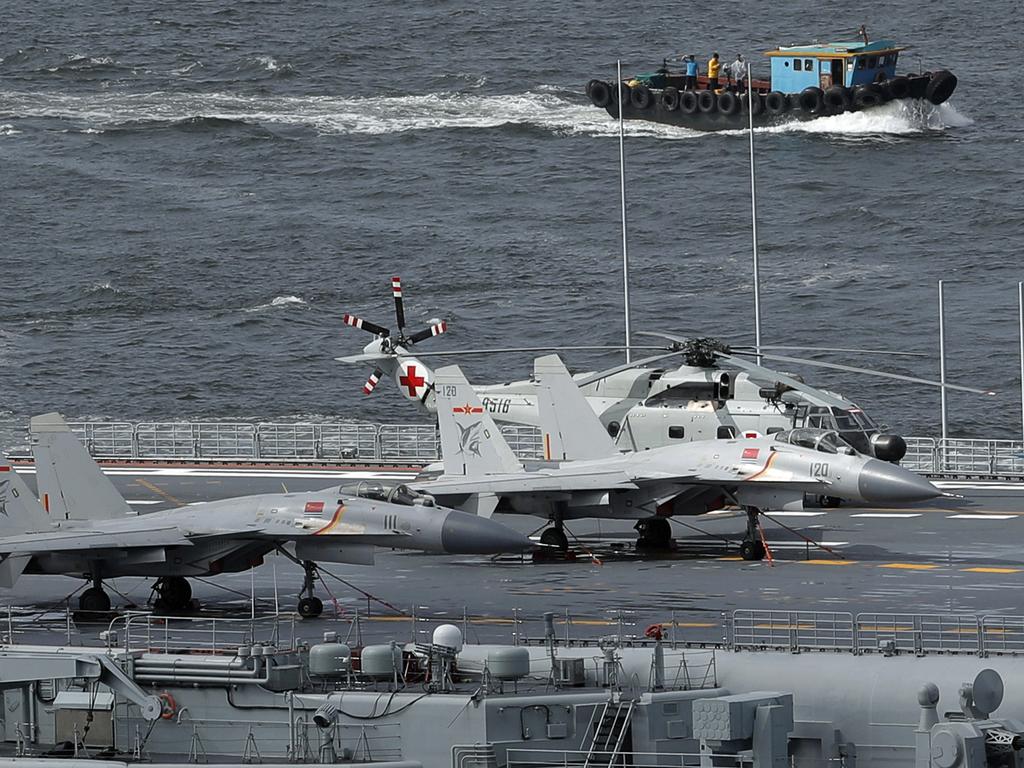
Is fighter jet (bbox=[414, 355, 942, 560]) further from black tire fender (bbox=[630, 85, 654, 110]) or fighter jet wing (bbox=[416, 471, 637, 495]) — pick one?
black tire fender (bbox=[630, 85, 654, 110])

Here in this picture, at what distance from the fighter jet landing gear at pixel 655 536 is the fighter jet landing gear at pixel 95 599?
13584 mm

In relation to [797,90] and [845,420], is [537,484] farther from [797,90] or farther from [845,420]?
[797,90]

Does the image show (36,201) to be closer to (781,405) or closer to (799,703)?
(781,405)

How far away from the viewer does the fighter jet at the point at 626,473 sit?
47156 mm

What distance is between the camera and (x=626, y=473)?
4922 centimetres

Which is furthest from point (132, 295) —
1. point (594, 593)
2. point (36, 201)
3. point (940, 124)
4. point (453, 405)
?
point (594, 593)

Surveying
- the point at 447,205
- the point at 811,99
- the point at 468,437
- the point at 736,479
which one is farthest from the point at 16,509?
the point at 811,99

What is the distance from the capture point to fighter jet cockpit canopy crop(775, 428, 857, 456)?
47812 millimetres

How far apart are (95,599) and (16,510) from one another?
8.50 feet

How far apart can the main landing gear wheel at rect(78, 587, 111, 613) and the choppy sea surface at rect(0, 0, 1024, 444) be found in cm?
4796

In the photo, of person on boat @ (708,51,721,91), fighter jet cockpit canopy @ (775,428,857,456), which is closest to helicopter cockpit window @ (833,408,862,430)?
fighter jet cockpit canopy @ (775,428,857,456)

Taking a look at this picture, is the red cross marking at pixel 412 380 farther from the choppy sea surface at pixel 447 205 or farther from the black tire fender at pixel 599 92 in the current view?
the black tire fender at pixel 599 92

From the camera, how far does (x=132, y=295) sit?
115062mm

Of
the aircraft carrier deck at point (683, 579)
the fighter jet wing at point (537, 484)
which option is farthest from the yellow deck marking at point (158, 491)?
the fighter jet wing at point (537, 484)
